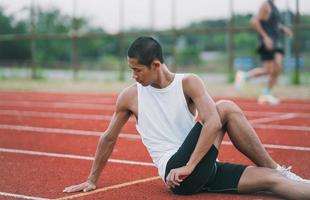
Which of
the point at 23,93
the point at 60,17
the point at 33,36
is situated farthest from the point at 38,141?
the point at 60,17

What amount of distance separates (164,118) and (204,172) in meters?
0.46

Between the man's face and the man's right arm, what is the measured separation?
0.31 metres

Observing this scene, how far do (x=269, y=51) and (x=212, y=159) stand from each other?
7498 millimetres

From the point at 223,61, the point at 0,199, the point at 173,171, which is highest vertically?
the point at 173,171

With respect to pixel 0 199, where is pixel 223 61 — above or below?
below

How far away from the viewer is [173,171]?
411 centimetres

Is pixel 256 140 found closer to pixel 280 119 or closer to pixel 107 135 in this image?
pixel 107 135

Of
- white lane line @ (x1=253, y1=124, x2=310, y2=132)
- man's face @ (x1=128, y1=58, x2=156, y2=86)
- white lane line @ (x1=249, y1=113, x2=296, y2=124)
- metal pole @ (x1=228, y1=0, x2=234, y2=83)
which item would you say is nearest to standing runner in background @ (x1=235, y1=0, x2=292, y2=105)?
white lane line @ (x1=249, y1=113, x2=296, y2=124)

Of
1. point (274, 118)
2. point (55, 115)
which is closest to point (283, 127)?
point (274, 118)

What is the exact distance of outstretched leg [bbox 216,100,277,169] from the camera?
13.8 feet

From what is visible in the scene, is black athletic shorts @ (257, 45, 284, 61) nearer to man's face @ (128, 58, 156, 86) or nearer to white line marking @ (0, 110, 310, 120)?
white line marking @ (0, 110, 310, 120)

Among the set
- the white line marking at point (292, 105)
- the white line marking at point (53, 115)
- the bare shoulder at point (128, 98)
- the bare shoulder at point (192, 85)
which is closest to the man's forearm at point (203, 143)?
the bare shoulder at point (192, 85)

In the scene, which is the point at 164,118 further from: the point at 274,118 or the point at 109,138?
the point at 274,118

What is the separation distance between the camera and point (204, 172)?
4.20 m
